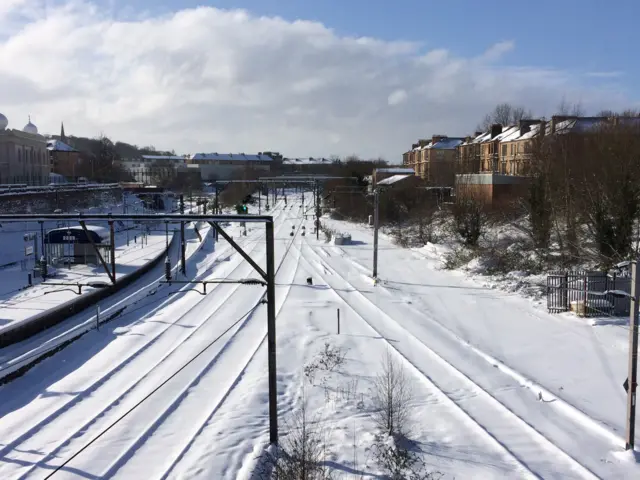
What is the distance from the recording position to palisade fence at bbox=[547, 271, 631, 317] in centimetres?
1650

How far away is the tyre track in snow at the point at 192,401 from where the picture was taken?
27.9ft

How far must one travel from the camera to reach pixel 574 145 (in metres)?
30.4

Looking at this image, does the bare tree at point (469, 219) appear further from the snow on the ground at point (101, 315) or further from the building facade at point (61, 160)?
the building facade at point (61, 160)

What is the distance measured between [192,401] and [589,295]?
11734 millimetres

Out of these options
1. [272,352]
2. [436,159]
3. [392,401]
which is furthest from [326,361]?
[436,159]

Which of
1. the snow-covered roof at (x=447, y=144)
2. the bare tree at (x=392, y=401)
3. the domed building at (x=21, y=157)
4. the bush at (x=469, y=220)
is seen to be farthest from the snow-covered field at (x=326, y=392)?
the snow-covered roof at (x=447, y=144)

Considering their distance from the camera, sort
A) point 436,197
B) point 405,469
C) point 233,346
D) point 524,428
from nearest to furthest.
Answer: point 405,469, point 524,428, point 233,346, point 436,197

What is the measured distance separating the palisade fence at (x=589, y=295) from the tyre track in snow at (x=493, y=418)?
5.17m

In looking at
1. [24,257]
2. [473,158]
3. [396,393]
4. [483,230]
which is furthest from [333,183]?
[396,393]

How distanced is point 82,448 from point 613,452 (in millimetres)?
7837

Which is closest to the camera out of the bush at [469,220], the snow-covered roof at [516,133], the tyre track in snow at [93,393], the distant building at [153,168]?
the tyre track in snow at [93,393]

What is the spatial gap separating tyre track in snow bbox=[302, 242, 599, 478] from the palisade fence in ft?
17.0

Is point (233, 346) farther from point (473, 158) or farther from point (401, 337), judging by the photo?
point (473, 158)

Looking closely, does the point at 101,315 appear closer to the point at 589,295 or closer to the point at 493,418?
the point at 493,418
